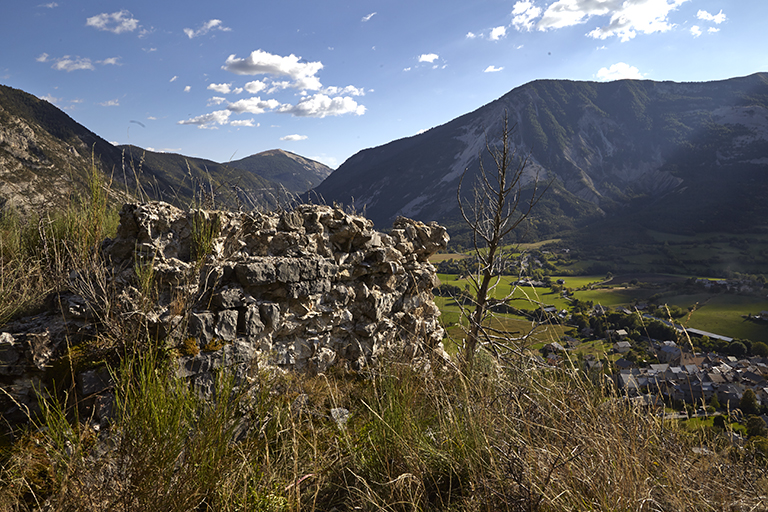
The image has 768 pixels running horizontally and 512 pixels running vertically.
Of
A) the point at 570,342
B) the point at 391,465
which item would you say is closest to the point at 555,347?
the point at 391,465

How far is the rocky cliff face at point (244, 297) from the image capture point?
329cm

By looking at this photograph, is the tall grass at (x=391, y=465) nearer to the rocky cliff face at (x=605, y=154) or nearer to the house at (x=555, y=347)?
the house at (x=555, y=347)

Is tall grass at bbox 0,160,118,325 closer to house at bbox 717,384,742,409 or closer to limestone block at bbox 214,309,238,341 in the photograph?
limestone block at bbox 214,309,238,341

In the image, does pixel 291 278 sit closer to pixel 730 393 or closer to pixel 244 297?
pixel 244 297

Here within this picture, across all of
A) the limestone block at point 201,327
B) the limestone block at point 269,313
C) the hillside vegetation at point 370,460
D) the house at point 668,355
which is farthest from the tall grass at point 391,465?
the limestone block at point 269,313

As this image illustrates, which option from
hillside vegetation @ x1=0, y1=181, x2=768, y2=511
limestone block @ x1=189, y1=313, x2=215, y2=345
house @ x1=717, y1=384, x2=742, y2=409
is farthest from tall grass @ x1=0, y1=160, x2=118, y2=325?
house @ x1=717, y1=384, x2=742, y2=409

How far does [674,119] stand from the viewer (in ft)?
488

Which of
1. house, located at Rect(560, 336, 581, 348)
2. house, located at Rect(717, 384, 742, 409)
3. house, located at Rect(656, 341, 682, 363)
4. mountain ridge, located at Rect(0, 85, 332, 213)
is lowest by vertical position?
house, located at Rect(717, 384, 742, 409)

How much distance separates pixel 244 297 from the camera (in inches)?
166

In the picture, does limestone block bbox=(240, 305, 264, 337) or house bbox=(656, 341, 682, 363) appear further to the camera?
limestone block bbox=(240, 305, 264, 337)

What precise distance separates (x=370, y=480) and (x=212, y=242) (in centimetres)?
322

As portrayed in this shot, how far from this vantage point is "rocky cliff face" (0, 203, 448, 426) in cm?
329

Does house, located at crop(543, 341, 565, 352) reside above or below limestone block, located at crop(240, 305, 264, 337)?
below

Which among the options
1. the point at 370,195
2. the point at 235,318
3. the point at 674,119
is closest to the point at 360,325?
the point at 235,318
